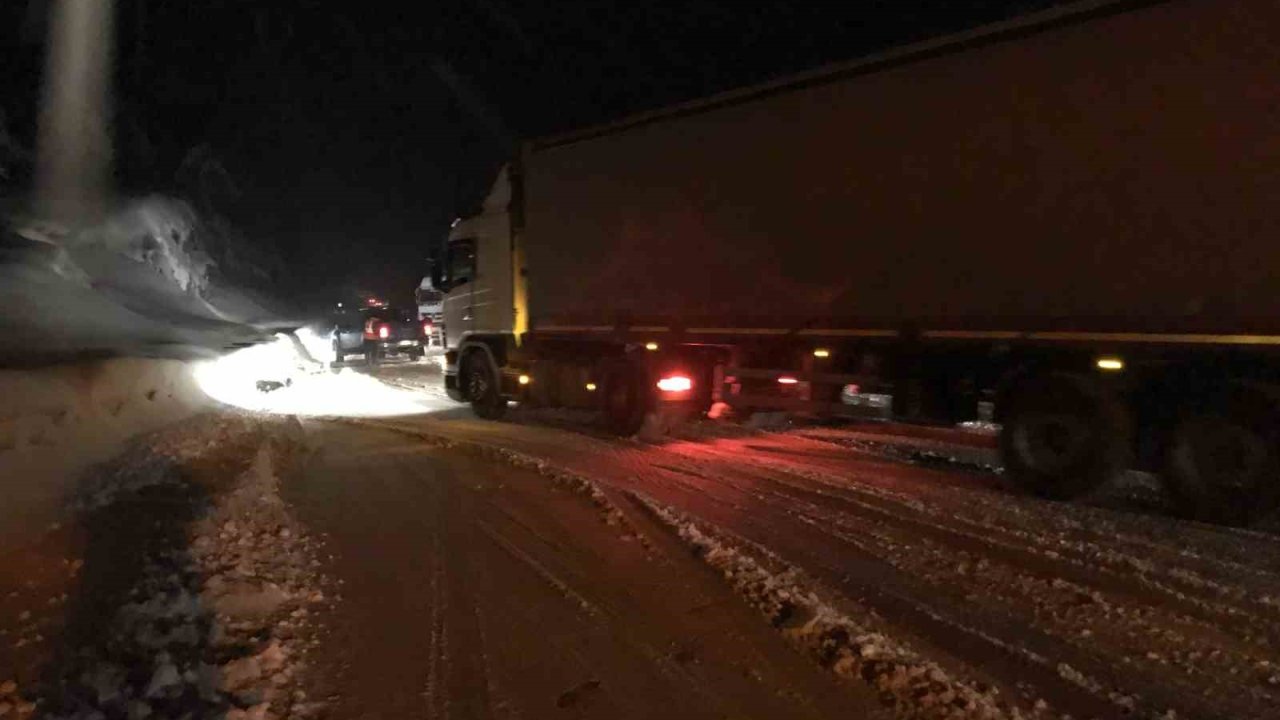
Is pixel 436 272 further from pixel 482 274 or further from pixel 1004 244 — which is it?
pixel 1004 244

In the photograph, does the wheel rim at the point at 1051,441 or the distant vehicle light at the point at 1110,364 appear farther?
the wheel rim at the point at 1051,441

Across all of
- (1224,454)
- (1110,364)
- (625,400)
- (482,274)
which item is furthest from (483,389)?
(1224,454)

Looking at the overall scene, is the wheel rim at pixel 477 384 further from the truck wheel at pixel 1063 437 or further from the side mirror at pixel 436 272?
the truck wheel at pixel 1063 437

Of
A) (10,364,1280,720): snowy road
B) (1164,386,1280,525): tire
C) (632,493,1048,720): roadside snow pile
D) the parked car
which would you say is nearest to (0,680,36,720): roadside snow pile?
(10,364,1280,720): snowy road

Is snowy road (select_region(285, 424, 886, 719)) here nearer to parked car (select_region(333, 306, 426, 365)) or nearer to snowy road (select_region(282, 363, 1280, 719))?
snowy road (select_region(282, 363, 1280, 719))

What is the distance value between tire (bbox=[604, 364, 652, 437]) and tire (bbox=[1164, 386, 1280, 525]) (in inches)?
283

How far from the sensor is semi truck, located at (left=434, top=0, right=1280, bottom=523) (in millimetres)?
8094

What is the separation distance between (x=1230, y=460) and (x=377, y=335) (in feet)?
95.1

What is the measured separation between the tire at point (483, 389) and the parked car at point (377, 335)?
661 inches

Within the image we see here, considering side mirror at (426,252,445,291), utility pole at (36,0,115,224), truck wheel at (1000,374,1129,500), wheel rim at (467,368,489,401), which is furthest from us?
utility pole at (36,0,115,224)

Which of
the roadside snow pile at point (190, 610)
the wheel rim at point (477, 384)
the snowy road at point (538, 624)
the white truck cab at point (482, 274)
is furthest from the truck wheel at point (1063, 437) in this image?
the wheel rim at point (477, 384)

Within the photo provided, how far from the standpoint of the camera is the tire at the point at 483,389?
17.3 metres

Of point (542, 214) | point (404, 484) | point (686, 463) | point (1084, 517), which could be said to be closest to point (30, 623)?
point (404, 484)

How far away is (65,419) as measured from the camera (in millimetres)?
13320
